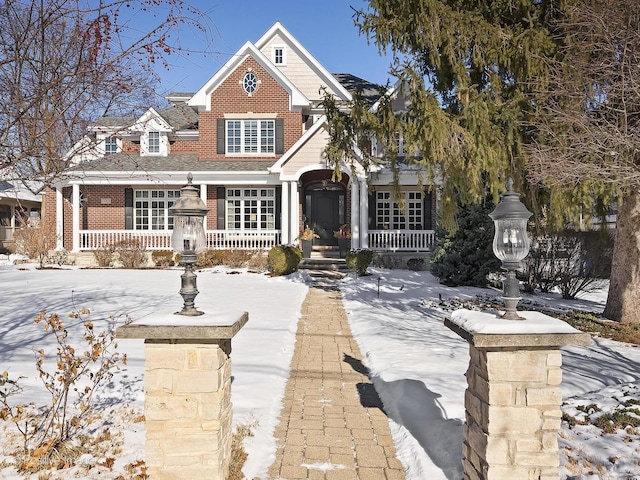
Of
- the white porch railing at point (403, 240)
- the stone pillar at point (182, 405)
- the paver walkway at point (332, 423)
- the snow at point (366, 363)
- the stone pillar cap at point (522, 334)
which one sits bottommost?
the paver walkway at point (332, 423)

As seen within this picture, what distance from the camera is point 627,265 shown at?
8.74 m

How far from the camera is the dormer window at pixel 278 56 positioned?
20.0m

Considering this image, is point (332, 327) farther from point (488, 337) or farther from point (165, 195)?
point (165, 195)

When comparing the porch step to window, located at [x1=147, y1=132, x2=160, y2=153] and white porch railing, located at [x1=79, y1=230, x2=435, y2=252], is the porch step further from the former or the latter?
window, located at [x1=147, y1=132, x2=160, y2=153]

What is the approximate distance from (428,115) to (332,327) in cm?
439

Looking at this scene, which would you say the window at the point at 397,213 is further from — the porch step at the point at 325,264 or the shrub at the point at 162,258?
the shrub at the point at 162,258

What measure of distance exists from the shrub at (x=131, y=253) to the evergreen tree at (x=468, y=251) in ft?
35.8

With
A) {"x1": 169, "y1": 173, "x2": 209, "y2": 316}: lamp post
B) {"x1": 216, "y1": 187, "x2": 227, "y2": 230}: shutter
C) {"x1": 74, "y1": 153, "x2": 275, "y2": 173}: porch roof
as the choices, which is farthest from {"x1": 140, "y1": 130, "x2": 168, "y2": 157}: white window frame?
{"x1": 169, "y1": 173, "x2": 209, "y2": 316}: lamp post

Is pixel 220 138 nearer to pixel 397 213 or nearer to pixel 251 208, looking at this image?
pixel 251 208

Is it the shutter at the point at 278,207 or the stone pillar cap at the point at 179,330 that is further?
the shutter at the point at 278,207

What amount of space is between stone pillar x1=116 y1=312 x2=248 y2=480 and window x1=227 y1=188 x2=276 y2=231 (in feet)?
48.8

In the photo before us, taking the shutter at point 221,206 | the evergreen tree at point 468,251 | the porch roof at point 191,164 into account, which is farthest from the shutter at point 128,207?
the evergreen tree at point 468,251

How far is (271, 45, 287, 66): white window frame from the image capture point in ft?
65.5

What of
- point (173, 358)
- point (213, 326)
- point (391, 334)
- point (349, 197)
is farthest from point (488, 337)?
point (349, 197)
